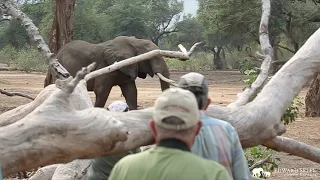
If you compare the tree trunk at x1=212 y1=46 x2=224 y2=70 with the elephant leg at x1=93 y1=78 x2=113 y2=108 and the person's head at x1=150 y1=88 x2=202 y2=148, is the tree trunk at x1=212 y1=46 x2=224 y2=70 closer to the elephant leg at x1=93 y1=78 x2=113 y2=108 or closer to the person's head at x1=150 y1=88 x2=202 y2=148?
the elephant leg at x1=93 y1=78 x2=113 y2=108

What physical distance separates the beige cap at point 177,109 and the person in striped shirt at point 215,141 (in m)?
0.72

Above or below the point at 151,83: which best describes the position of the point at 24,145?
above

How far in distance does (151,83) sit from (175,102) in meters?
31.7

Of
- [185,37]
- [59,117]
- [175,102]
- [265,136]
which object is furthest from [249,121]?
[185,37]

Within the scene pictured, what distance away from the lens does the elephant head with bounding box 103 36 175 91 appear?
13.4 metres

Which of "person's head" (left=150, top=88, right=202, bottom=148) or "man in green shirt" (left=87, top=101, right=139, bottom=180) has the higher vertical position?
"person's head" (left=150, top=88, right=202, bottom=148)

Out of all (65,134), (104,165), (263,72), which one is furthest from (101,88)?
(65,134)

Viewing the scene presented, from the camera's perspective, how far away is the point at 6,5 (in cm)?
606

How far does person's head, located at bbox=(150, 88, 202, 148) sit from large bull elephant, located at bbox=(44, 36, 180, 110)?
1066cm

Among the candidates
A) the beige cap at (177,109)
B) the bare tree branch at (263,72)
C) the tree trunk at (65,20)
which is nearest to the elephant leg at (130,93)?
the tree trunk at (65,20)

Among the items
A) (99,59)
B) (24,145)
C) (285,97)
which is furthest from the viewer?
(99,59)

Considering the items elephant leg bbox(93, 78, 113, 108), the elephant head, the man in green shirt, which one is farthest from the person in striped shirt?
elephant leg bbox(93, 78, 113, 108)

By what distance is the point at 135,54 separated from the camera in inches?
542

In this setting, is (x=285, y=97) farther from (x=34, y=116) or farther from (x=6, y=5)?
(x=6, y=5)
